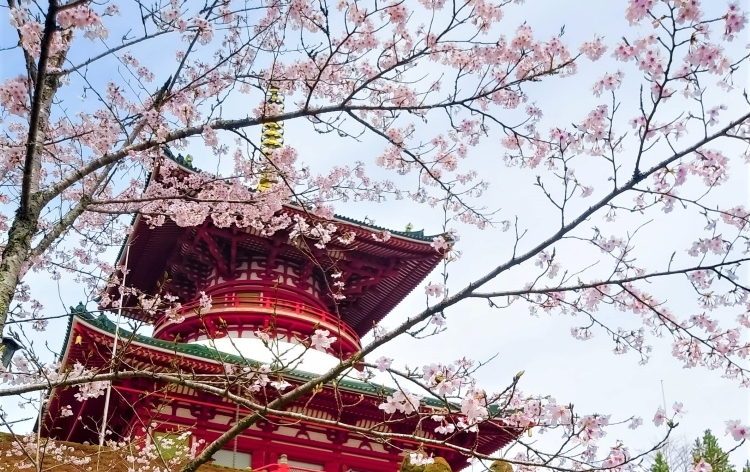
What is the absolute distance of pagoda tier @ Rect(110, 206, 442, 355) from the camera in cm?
1391

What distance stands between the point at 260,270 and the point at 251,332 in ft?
4.86

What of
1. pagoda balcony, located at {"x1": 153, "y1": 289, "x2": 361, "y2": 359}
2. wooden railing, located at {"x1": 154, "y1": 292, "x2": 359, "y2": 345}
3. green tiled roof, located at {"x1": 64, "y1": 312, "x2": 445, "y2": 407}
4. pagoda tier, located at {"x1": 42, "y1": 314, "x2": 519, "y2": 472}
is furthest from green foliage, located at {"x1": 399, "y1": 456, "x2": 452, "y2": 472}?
wooden railing, located at {"x1": 154, "y1": 292, "x2": 359, "y2": 345}

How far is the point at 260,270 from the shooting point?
14680 mm

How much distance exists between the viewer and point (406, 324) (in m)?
4.09

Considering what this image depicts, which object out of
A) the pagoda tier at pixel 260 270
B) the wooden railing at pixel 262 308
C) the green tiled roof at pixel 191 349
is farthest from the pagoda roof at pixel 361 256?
the green tiled roof at pixel 191 349

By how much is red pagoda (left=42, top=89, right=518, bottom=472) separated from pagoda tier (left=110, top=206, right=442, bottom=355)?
26mm

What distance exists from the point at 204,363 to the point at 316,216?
5406 mm

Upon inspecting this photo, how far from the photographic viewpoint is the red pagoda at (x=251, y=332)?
11.0 meters

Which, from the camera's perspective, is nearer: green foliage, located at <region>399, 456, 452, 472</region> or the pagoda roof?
green foliage, located at <region>399, 456, 452, 472</region>

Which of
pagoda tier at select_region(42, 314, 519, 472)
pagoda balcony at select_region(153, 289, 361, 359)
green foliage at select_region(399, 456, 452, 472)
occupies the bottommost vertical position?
green foliage at select_region(399, 456, 452, 472)

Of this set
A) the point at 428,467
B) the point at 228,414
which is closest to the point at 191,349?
the point at 228,414

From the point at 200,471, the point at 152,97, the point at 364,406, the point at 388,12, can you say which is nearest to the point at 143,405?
the point at 200,471

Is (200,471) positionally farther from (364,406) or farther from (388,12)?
(388,12)

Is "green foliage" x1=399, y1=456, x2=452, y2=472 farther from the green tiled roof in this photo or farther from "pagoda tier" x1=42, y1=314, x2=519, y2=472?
the green tiled roof
